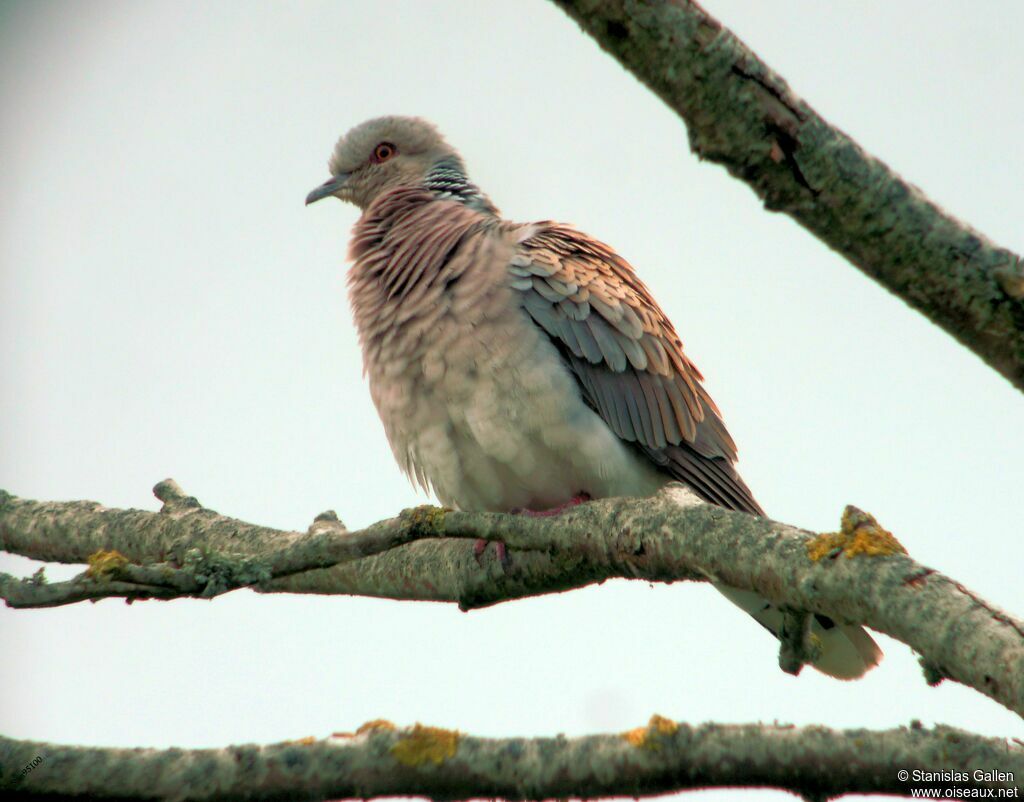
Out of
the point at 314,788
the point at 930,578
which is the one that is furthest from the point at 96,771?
the point at 930,578

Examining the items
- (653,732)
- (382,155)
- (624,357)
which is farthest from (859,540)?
(382,155)

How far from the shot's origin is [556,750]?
96.2 inches

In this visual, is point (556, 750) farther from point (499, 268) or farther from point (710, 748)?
point (499, 268)

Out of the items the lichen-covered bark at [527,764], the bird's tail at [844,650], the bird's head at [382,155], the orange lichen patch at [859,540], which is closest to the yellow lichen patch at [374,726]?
the lichen-covered bark at [527,764]

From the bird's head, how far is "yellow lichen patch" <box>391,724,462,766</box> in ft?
12.3

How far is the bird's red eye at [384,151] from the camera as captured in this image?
19.1ft

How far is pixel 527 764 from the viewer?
242 centimetres

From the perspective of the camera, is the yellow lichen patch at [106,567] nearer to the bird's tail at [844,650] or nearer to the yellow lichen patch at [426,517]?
the yellow lichen patch at [426,517]

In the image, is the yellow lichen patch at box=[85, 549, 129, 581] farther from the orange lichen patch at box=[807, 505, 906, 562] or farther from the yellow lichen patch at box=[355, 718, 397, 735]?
the orange lichen patch at box=[807, 505, 906, 562]

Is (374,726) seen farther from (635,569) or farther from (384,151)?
(384,151)

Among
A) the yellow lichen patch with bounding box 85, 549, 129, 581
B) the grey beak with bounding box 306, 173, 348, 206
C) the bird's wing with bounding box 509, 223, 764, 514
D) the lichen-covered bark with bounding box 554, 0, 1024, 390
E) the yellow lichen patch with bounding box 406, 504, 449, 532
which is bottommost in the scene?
the yellow lichen patch with bounding box 85, 549, 129, 581

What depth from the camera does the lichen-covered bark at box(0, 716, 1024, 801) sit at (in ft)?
7.50

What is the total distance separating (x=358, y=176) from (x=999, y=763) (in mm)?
4369

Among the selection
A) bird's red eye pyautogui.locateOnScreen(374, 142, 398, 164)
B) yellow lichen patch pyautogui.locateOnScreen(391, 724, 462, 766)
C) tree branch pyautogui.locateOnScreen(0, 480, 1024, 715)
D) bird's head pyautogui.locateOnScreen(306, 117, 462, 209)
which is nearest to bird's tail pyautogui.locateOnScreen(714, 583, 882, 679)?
tree branch pyautogui.locateOnScreen(0, 480, 1024, 715)
